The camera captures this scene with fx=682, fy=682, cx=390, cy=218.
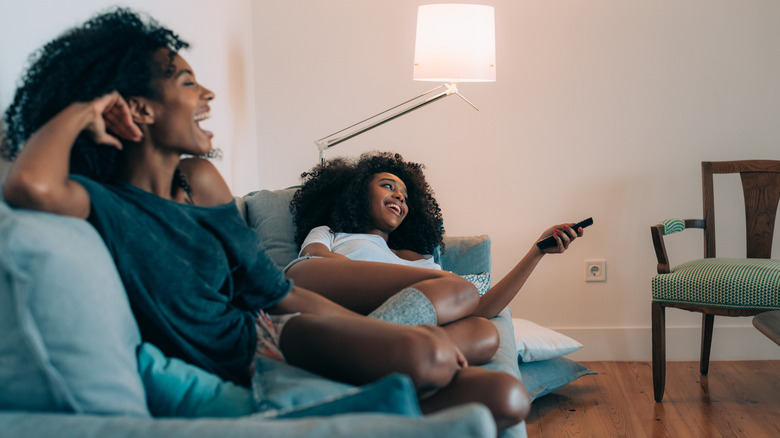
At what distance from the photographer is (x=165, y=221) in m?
1.15

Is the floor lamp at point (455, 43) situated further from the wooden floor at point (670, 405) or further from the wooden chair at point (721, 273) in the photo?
the wooden floor at point (670, 405)

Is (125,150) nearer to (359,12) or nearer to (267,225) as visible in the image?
(267,225)

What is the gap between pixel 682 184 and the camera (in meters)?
3.18

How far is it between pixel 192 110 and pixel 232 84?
1.73 meters

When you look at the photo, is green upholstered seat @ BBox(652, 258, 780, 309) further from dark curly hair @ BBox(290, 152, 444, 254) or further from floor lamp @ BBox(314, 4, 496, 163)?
floor lamp @ BBox(314, 4, 496, 163)

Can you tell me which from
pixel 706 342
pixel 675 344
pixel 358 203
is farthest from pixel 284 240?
pixel 675 344

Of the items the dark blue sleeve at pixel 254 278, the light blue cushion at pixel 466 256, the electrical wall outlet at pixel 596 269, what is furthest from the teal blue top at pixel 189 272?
the electrical wall outlet at pixel 596 269

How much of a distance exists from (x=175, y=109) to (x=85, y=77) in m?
0.15

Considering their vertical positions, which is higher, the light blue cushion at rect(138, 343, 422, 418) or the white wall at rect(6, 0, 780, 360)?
the white wall at rect(6, 0, 780, 360)

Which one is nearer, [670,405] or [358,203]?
[358,203]

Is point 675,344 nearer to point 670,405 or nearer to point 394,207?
point 670,405

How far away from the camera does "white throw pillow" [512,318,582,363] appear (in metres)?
2.54

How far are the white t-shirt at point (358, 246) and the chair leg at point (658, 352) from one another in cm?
98

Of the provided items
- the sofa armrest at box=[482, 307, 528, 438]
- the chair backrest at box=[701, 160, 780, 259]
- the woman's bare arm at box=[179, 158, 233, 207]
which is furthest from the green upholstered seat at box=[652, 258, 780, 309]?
the woman's bare arm at box=[179, 158, 233, 207]
